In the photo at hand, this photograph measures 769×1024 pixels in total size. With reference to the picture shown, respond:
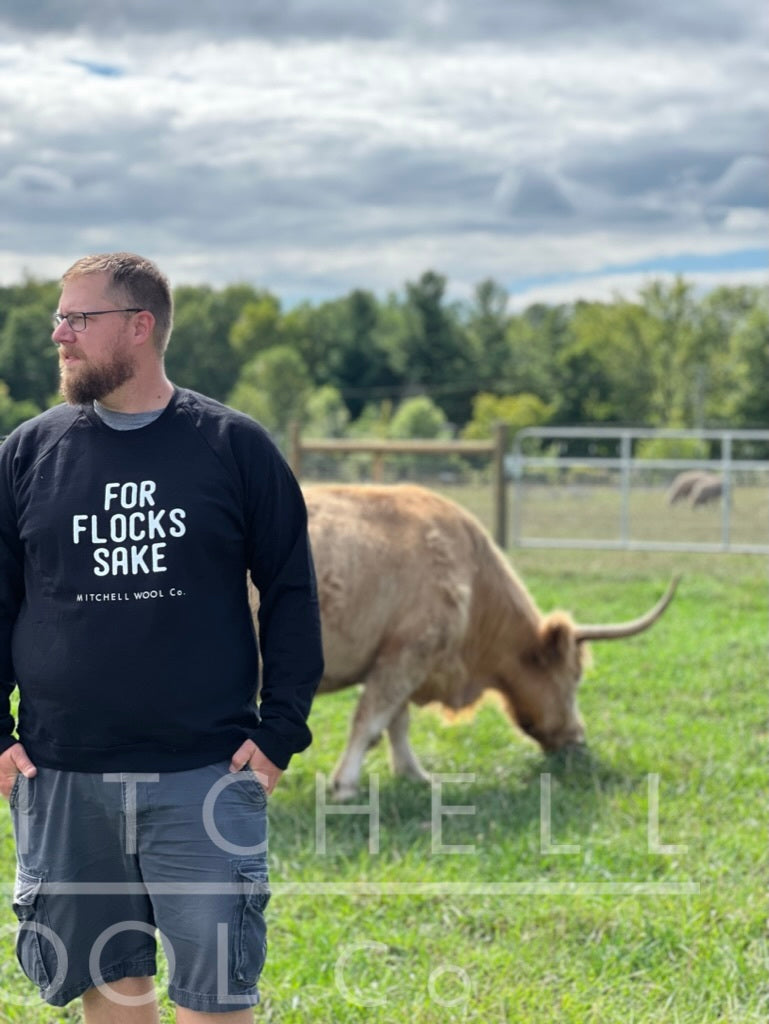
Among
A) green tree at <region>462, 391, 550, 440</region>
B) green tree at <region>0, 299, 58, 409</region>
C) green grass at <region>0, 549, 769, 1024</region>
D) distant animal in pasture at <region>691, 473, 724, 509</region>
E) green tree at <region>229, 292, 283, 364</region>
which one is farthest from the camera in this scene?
green tree at <region>462, 391, 550, 440</region>

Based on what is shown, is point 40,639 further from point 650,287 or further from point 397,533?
point 650,287

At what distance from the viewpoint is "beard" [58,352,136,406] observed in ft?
8.44

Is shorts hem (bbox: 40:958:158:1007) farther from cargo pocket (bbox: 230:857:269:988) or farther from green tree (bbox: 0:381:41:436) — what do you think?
green tree (bbox: 0:381:41:436)

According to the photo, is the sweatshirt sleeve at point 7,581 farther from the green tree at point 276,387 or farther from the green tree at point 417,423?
the green tree at point 276,387

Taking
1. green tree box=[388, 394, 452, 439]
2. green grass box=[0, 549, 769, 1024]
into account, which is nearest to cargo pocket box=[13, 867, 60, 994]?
green grass box=[0, 549, 769, 1024]

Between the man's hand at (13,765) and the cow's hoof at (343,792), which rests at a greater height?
the man's hand at (13,765)

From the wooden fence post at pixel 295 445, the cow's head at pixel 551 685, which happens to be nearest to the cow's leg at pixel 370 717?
the cow's head at pixel 551 685

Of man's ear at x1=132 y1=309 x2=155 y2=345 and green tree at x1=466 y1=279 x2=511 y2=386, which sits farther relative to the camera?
green tree at x1=466 y1=279 x2=511 y2=386

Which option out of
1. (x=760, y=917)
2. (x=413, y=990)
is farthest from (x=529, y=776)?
(x=413, y=990)

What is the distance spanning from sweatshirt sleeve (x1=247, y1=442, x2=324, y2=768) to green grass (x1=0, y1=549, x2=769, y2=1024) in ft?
4.34

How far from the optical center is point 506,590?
650 centimetres

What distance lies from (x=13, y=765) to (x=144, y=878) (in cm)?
38

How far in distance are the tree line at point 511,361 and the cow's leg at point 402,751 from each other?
42519mm

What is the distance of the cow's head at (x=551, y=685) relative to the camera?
6.45 metres
